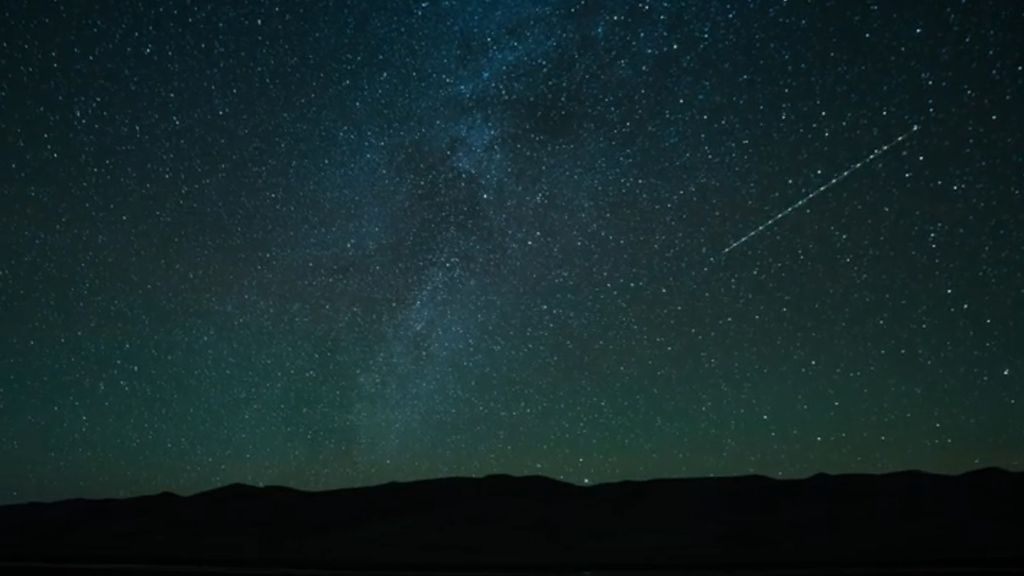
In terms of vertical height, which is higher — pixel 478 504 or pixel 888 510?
pixel 478 504

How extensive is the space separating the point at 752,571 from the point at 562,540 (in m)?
9.83

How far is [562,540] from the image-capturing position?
18.6 metres

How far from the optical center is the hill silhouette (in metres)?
13.0

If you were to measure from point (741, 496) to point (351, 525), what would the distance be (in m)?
10.8

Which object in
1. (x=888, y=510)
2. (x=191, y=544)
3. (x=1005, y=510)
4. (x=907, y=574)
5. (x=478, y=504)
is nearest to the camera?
(x=907, y=574)

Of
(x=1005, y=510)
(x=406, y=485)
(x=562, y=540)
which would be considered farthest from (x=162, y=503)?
(x=1005, y=510)

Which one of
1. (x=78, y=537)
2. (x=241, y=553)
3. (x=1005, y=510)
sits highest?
(x=78, y=537)

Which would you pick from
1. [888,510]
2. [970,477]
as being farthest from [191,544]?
[970,477]

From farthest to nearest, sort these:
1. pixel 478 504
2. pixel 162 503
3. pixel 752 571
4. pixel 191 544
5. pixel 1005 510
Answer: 1. pixel 162 503
2. pixel 478 504
3. pixel 1005 510
4. pixel 191 544
5. pixel 752 571

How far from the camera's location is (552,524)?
23.1m

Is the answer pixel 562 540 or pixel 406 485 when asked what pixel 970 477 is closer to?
pixel 562 540

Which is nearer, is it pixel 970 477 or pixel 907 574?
pixel 907 574

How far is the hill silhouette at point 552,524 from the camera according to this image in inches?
512

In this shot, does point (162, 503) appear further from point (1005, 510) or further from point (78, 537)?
point (1005, 510)
